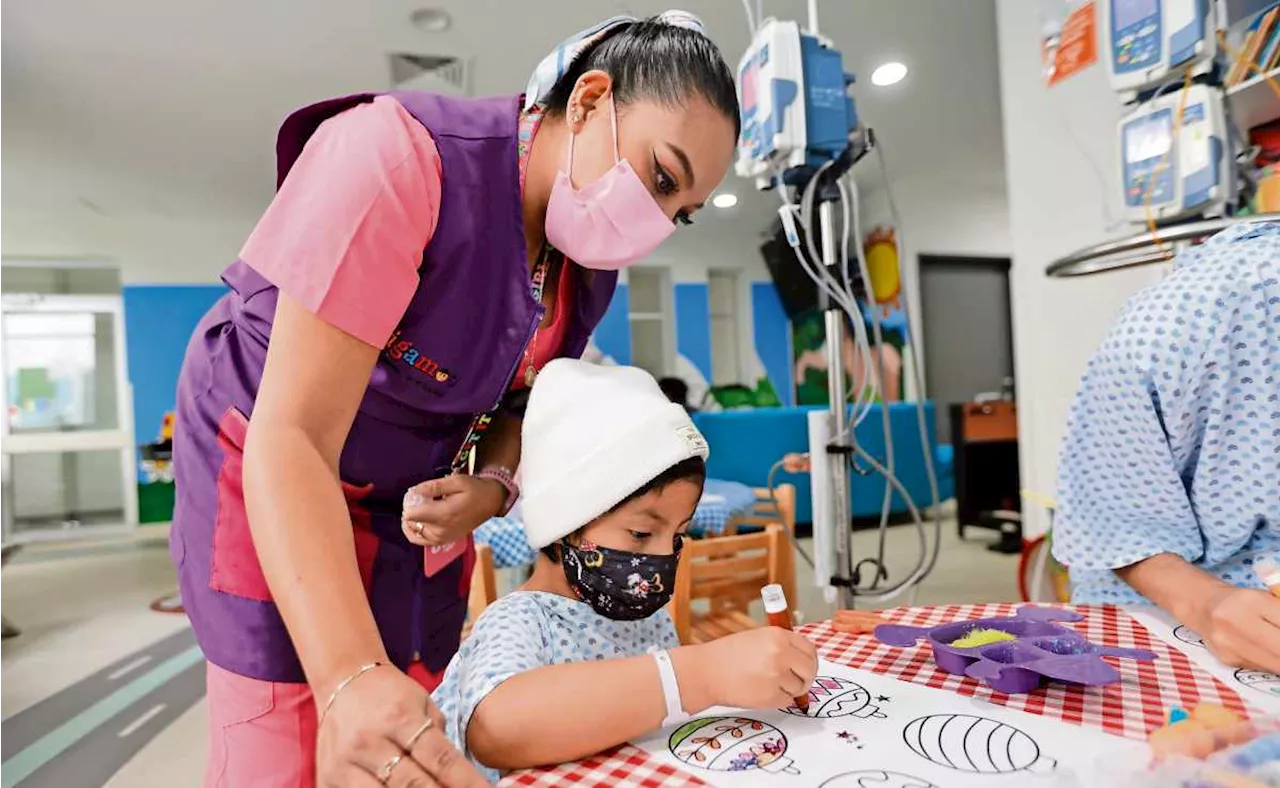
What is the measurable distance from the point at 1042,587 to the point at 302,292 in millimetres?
2536

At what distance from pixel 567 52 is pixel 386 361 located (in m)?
0.40

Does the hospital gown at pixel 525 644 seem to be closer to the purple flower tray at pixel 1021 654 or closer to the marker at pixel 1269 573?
the purple flower tray at pixel 1021 654

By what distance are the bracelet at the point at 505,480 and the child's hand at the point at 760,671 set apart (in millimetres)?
400

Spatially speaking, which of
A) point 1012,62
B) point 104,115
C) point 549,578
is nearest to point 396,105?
point 549,578

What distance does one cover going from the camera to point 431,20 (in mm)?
3404

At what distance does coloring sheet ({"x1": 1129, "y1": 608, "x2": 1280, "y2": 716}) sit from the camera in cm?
59

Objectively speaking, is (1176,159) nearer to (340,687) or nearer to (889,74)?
(340,687)

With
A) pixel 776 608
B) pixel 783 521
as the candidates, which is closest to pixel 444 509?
pixel 776 608

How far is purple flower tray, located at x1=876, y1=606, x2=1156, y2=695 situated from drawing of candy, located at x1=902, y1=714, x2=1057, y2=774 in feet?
0.21

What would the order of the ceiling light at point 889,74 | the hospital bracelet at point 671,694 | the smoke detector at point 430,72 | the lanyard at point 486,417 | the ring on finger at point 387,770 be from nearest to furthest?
the ring on finger at point 387,770
the hospital bracelet at point 671,694
the lanyard at point 486,417
the smoke detector at point 430,72
the ceiling light at point 889,74

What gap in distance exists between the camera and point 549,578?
86cm

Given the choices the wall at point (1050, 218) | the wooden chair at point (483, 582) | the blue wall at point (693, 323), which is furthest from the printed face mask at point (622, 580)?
the blue wall at point (693, 323)

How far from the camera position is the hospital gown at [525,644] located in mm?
604

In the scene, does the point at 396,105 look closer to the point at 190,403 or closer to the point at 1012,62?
the point at 190,403
